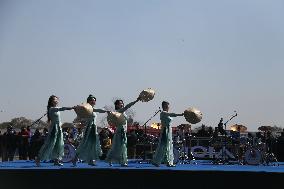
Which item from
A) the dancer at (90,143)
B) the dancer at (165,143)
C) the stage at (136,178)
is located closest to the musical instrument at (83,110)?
the dancer at (90,143)

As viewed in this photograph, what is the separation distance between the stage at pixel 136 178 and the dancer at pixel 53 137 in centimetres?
186

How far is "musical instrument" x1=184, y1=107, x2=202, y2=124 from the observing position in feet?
38.7

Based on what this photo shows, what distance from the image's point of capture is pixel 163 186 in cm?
964

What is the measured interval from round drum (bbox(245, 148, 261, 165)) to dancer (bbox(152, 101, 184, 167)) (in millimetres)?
2667

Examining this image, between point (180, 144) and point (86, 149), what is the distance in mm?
4078

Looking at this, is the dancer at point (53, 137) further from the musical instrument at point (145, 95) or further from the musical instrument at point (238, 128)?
the musical instrument at point (238, 128)

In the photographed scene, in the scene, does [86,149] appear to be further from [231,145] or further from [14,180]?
[231,145]

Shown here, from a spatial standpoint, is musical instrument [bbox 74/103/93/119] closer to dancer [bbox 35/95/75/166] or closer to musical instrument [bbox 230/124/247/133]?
dancer [bbox 35/95/75/166]

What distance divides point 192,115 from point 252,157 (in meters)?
3.24

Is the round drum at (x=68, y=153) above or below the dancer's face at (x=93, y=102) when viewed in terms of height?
below

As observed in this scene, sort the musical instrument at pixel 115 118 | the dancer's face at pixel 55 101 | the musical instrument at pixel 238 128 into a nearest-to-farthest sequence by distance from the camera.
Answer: the musical instrument at pixel 115 118, the dancer's face at pixel 55 101, the musical instrument at pixel 238 128

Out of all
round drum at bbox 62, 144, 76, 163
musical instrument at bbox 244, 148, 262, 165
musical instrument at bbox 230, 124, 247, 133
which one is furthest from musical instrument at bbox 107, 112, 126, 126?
musical instrument at bbox 230, 124, 247, 133

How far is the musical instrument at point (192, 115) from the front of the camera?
464 inches

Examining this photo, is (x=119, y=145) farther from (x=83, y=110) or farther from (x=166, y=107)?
(x=83, y=110)
